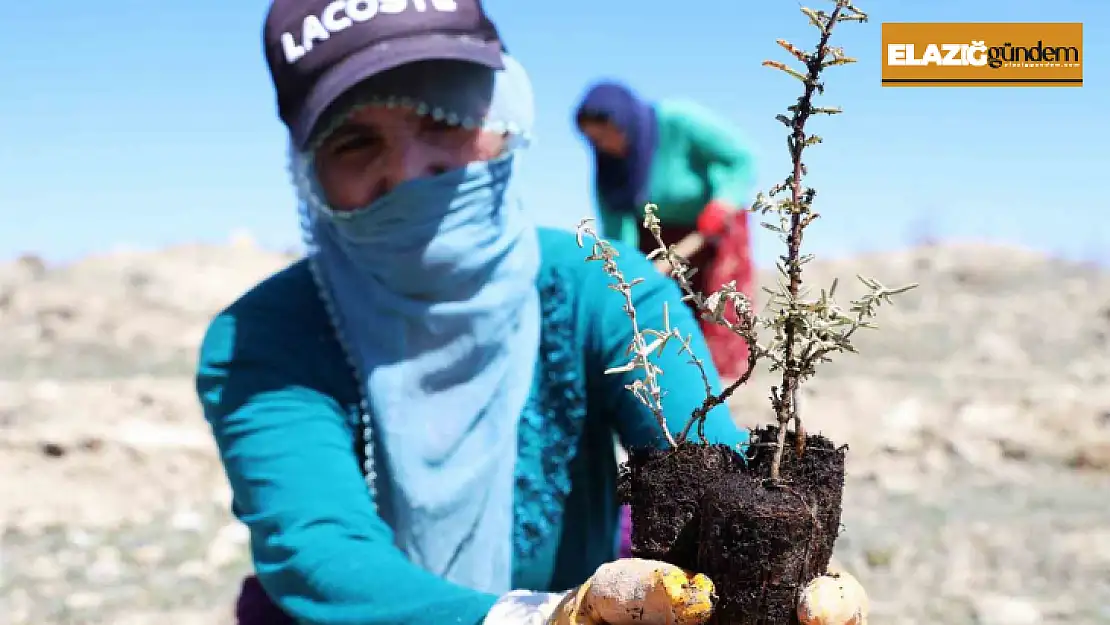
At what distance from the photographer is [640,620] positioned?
1.09m

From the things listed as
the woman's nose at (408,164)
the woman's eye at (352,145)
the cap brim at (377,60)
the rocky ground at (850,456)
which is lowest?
the rocky ground at (850,456)

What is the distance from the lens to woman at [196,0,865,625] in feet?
6.14

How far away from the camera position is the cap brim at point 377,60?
1824 mm

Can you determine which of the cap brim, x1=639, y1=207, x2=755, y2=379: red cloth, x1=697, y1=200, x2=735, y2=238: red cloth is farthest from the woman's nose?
x1=697, y1=200, x2=735, y2=238: red cloth

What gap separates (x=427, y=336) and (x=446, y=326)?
44mm

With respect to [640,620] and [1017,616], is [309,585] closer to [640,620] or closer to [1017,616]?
[640,620]

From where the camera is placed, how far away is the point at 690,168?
7.03 metres

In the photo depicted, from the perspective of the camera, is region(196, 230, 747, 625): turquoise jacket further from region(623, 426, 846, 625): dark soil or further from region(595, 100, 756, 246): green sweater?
region(595, 100, 756, 246): green sweater

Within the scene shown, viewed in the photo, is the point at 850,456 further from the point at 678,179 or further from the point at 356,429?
the point at 356,429

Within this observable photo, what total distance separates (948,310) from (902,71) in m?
8.90

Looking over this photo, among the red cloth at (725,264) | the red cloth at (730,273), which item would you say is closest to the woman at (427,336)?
the red cloth at (730,273)

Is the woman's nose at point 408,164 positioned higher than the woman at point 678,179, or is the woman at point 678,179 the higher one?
the woman at point 678,179

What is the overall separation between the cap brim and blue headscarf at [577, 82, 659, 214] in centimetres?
508

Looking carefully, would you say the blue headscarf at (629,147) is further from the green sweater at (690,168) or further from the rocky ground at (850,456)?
the rocky ground at (850,456)
